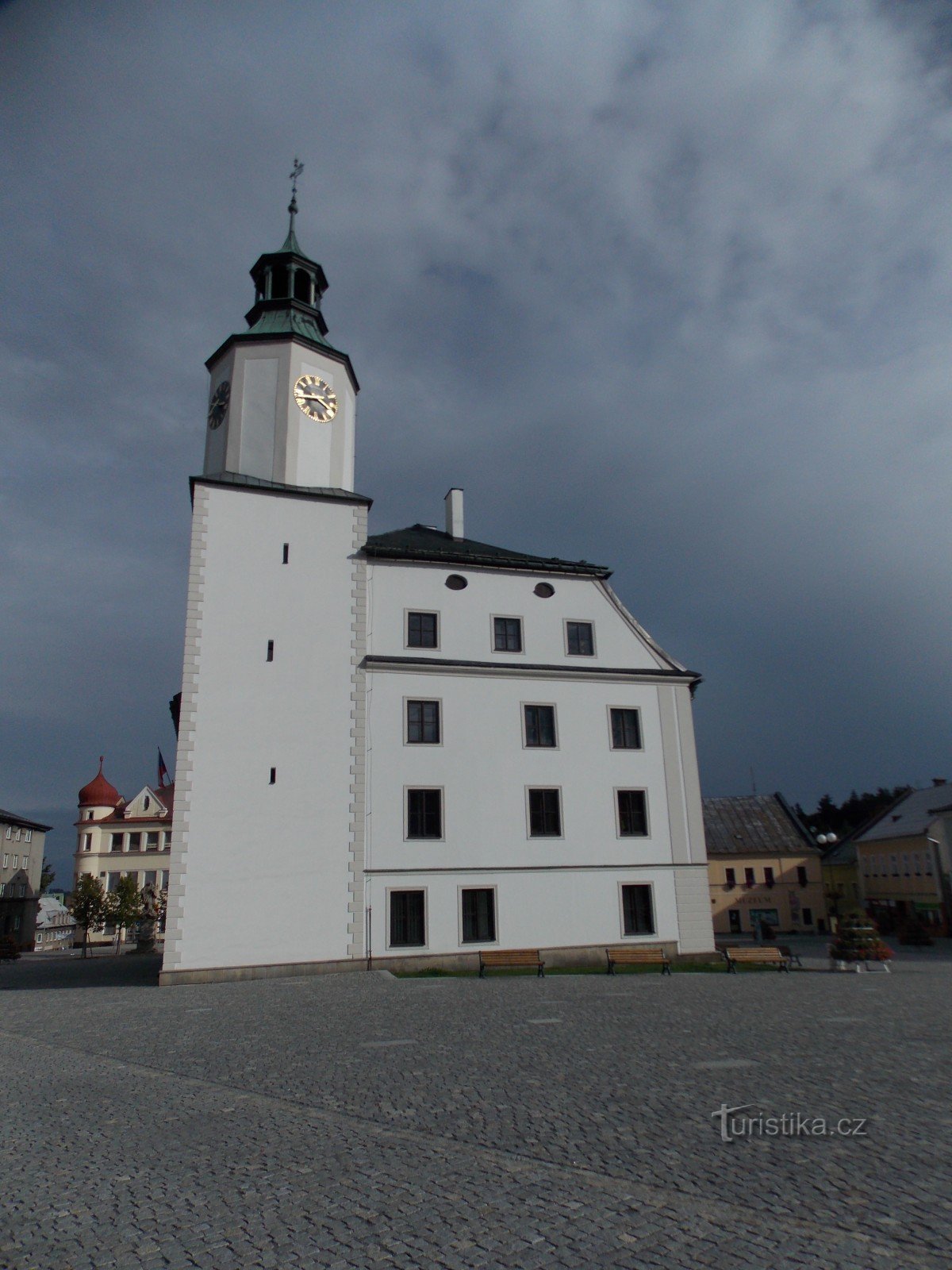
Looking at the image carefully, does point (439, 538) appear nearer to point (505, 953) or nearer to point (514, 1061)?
point (505, 953)

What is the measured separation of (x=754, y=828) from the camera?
60.9 metres

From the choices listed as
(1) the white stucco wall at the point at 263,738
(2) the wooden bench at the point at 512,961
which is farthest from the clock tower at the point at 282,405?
(2) the wooden bench at the point at 512,961

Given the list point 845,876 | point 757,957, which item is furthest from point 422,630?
point 845,876

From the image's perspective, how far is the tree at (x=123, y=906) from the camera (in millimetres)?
47906

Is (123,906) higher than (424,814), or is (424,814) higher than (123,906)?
(424,814)

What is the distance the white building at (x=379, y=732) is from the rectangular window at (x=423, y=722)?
0.23 ft

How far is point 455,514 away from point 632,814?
1196cm

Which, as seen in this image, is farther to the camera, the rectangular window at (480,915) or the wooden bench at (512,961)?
the rectangular window at (480,915)

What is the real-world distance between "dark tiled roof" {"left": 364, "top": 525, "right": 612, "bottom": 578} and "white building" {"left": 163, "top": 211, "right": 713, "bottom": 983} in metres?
0.12

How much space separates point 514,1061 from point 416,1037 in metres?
2.36

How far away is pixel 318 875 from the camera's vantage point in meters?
22.4

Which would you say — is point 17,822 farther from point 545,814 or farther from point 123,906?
point 545,814

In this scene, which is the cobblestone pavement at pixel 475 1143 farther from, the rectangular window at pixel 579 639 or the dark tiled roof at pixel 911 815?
the dark tiled roof at pixel 911 815

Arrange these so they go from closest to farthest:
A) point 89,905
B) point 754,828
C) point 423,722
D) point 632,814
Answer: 1. point 423,722
2. point 632,814
3. point 89,905
4. point 754,828
